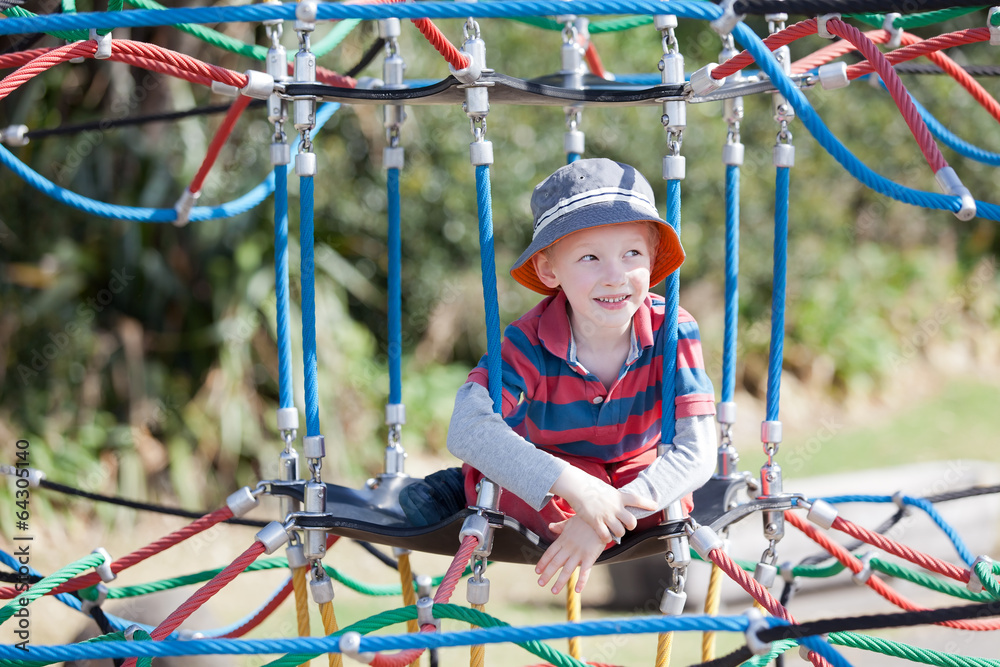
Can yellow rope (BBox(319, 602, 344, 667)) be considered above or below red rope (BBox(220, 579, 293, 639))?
below

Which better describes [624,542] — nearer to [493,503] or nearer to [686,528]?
[686,528]

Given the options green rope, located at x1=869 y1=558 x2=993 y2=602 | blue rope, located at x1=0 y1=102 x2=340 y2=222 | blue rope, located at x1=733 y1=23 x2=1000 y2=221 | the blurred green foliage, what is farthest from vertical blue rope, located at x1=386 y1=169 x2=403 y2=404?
the blurred green foliage

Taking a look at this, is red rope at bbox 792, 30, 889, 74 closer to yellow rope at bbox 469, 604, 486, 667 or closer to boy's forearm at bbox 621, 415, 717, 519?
boy's forearm at bbox 621, 415, 717, 519

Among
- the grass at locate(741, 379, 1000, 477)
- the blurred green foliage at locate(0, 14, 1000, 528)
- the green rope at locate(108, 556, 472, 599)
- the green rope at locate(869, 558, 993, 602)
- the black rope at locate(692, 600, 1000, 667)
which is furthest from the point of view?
the grass at locate(741, 379, 1000, 477)

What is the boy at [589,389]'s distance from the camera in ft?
4.62

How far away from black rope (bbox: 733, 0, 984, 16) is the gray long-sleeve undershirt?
0.61 meters

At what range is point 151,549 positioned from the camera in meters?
1.85

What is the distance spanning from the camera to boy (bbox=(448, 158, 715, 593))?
141cm

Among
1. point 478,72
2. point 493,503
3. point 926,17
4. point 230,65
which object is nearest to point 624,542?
point 493,503

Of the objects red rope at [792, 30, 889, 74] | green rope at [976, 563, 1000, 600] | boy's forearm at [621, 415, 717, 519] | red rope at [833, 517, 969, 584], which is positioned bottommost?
green rope at [976, 563, 1000, 600]

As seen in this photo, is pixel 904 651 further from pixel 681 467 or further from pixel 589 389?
pixel 589 389

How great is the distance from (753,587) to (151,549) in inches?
44.6

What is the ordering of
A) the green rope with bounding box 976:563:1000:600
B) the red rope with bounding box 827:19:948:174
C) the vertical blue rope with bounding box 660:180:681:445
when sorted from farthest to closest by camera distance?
1. the green rope with bounding box 976:563:1000:600
2. the vertical blue rope with bounding box 660:180:681:445
3. the red rope with bounding box 827:19:948:174

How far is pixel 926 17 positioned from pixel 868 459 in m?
2.83
